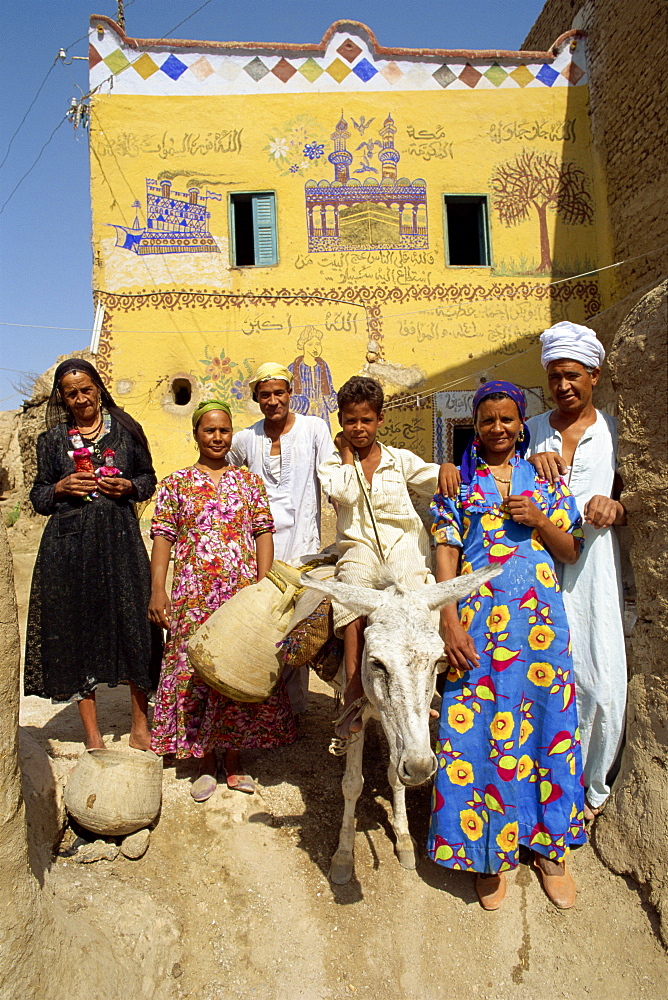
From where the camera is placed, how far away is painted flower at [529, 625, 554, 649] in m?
2.64

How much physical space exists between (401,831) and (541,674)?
42.7 inches

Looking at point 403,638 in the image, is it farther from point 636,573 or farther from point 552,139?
point 552,139

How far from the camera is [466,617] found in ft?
8.98

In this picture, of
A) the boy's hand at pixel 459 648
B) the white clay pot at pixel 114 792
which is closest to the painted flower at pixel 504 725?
the boy's hand at pixel 459 648

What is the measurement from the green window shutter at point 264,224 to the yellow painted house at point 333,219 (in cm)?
3

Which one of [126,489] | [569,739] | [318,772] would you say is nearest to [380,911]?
[318,772]

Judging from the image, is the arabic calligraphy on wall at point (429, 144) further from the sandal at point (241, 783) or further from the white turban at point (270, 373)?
the sandal at point (241, 783)

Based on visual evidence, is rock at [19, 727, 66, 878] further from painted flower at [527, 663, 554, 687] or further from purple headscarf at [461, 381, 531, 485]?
purple headscarf at [461, 381, 531, 485]

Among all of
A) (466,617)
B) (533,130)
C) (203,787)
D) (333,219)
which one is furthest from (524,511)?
(533,130)

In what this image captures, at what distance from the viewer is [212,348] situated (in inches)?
392

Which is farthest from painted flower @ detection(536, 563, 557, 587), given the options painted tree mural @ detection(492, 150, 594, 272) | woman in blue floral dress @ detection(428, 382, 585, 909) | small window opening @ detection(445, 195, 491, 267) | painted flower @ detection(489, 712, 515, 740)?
painted tree mural @ detection(492, 150, 594, 272)

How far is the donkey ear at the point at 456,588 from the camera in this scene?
8.00 feet

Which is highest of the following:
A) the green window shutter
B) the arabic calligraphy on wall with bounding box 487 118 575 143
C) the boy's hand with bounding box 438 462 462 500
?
the arabic calligraphy on wall with bounding box 487 118 575 143

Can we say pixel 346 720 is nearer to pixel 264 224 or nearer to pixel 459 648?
pixel 459 648
